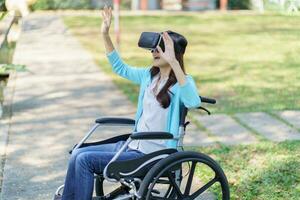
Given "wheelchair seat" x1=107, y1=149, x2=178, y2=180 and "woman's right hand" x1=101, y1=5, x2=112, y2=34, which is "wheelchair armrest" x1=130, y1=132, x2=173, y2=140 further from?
"woman's right hand" x1=101, y1=5, x2=112, y2=34

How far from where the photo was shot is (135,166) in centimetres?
381

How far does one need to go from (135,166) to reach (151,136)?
0.21 metres

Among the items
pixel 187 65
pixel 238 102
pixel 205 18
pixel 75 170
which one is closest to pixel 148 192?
pixel 75 170

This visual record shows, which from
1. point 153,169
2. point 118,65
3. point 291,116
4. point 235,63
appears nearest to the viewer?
point 153,169

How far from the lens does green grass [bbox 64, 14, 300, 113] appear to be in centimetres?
859

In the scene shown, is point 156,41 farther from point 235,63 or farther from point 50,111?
point 235,63

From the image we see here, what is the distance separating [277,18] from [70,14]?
21.2 feet

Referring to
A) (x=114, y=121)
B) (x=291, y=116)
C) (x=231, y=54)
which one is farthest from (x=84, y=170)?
(x=231, y=54)

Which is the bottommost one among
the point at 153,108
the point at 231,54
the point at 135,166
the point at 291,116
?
the point at 231,54

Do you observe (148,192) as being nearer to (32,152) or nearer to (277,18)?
(32,152)

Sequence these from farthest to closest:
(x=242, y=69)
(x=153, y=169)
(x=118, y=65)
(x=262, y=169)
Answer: (x=242, y=69), (x=262, y=169), (x=118, y=65), (x=153, y=169)

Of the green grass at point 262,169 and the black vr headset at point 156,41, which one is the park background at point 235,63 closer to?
the green grass at point 262,169

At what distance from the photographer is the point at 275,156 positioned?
5680 millimetres

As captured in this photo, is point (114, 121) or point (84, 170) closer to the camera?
point (84, 170)
